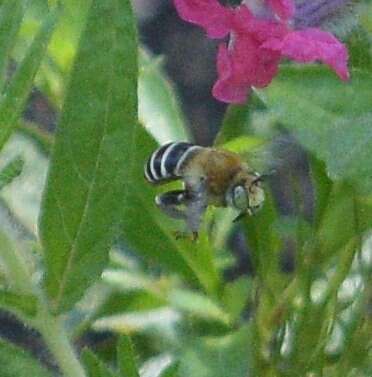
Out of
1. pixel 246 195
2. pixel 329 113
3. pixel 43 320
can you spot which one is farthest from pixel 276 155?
pixel 43 320

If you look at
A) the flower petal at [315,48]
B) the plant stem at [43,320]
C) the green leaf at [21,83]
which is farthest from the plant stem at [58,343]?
the flower petal at [315,48]

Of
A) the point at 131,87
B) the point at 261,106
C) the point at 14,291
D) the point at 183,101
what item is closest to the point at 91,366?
the point at 14,291

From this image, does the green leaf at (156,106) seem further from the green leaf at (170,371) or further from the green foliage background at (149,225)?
the green leaf at (170,371)

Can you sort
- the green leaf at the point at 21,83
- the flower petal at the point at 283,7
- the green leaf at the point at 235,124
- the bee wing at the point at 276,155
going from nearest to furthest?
the green leaf at the point at 21,83
the flower petal at the point at 283,7
the bee wing at the point at 276,155
the green leaf at the point at 235,124

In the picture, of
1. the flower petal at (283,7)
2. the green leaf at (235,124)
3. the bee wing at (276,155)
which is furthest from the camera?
the green leaf at (235,124)

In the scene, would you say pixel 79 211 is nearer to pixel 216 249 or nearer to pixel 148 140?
pixel 148 140

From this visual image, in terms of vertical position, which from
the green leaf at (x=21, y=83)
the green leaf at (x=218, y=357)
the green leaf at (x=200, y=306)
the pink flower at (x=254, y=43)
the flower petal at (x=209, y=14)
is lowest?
the green leaf at (x=200, y=306)

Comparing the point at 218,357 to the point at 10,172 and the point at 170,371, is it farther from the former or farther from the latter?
the point at 10,172

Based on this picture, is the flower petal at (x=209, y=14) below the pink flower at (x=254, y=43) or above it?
above

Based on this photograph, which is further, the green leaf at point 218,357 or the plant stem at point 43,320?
the green leaf at point 218,357
